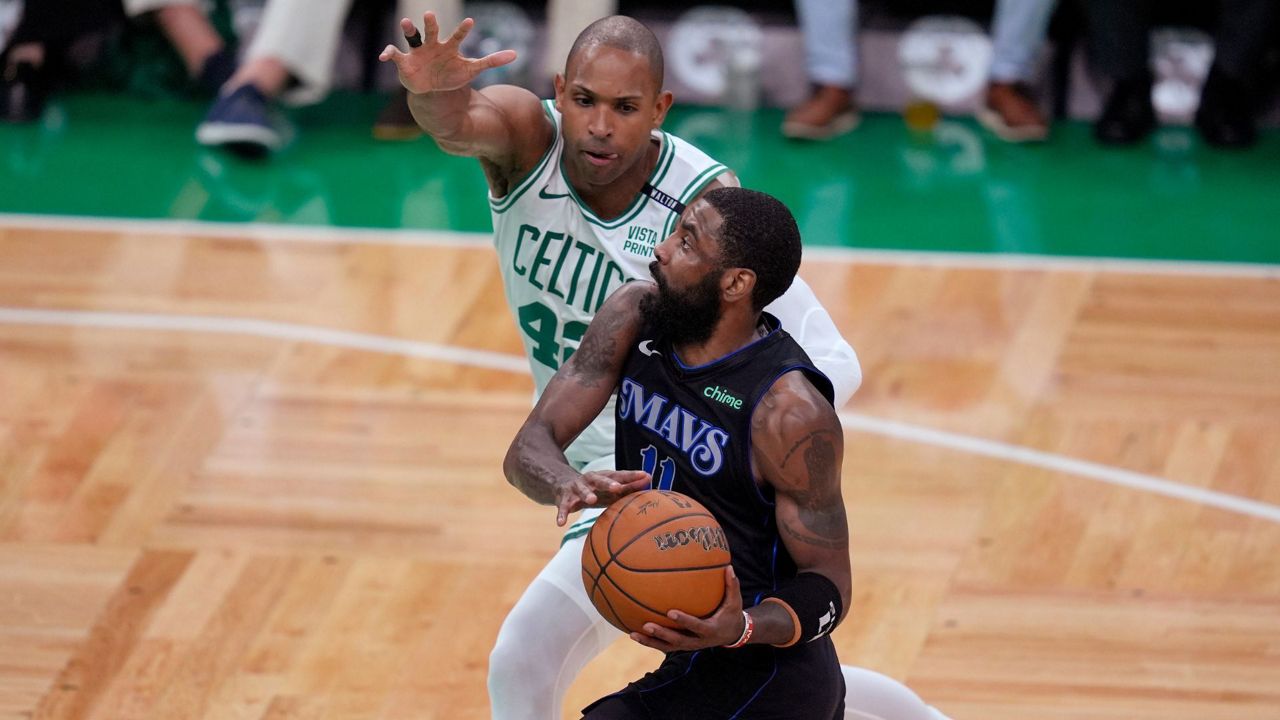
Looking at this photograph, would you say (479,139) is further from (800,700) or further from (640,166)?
(800,700)

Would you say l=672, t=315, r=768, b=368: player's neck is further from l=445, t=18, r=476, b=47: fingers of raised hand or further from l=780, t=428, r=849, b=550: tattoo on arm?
l=445, t=18, r=476, b=47: fingers of raised hand

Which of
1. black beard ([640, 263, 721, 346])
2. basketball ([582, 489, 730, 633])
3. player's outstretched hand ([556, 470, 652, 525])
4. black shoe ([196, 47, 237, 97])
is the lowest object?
black shoe ([196, 47, 237, 97])

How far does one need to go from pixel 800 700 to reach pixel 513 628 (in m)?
0.76

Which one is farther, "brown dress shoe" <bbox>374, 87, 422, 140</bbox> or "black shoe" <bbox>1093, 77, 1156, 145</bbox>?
"brown dress shoe" <bbox>374, 87, 422, 140</bbox>

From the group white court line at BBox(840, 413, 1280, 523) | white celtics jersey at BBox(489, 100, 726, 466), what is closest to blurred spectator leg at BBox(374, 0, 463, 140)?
white court line at BBox(840, 413, 1280, 523)

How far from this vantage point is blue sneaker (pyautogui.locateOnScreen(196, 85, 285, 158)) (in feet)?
28.2

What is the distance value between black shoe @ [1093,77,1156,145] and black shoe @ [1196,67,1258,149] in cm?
31

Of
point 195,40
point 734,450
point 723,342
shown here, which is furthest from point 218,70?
point 734,450

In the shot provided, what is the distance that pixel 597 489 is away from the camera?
10.2 feet

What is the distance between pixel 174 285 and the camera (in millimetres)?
7348

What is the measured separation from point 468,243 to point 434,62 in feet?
13.3

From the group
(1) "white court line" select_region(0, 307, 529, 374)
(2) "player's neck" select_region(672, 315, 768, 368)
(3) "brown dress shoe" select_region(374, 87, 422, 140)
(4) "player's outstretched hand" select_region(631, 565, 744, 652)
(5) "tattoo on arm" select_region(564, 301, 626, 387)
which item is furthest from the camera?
(3) "brown dress shoe" select_region(374, 87, 422, 140)

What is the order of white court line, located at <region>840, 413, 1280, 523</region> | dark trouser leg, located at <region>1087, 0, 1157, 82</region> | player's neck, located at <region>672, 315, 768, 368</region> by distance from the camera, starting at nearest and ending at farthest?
player's neck, located at <region>672, 315, 768, 368</region>, white court line, located at <region>840, 413, 1280, 523</region>, dark trouser leg, located at <region>1087, 0, 1157, 82</region>

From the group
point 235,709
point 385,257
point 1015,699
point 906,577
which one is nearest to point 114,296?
point 385,257
